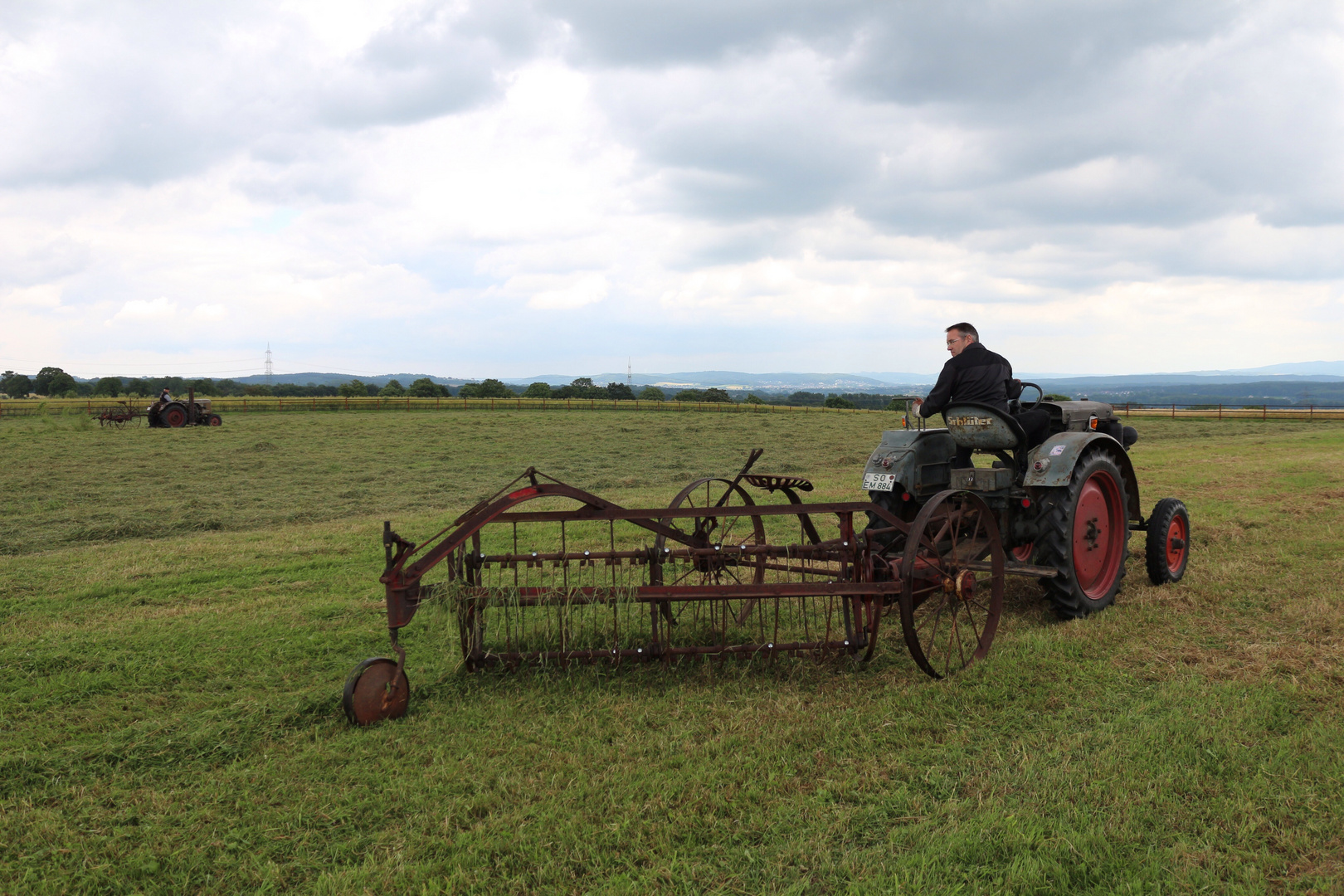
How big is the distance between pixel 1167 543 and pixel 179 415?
3225 cm

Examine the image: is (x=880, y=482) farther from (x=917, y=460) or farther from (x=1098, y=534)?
(x=1098, y=534)

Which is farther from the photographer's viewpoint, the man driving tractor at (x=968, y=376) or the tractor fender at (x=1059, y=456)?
the man driving tractor at (x=968, y=376)

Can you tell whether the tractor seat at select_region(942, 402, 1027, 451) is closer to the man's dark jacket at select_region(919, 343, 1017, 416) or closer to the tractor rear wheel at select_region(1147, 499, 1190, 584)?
the man's dark jacket at select_region(919, 343, 1017, 416)

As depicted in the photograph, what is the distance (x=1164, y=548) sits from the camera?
671 cm

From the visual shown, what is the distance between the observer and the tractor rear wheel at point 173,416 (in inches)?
1172

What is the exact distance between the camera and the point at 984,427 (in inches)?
238

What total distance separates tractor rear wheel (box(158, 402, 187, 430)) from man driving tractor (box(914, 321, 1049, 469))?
101ft

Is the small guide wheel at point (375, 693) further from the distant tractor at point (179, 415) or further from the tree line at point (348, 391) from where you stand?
the tree line at point (348, 391)

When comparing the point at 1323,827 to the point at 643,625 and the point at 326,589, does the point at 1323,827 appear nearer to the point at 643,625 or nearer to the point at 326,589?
the point at 643,625

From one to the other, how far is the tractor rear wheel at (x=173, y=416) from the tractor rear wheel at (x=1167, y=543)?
3181 centimetres

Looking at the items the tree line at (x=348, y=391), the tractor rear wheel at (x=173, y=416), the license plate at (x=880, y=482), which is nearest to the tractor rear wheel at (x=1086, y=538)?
the license plate at (x=880, y=482)

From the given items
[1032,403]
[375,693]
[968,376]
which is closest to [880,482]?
[968,376]

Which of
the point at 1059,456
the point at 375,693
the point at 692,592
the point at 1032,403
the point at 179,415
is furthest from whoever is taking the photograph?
the point at 179,415

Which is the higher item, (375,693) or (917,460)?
(917,460)
